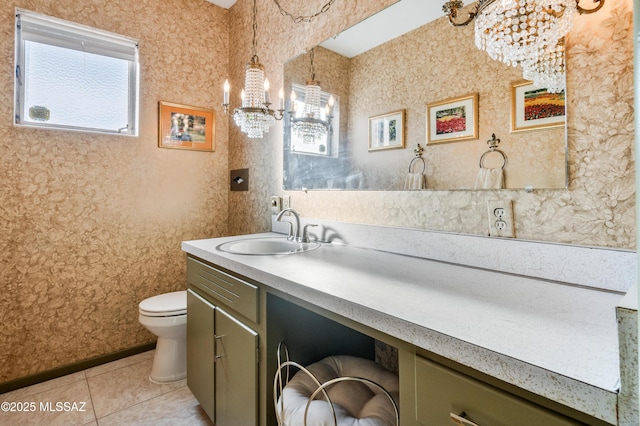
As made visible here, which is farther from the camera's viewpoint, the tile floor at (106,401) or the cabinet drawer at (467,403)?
the tile floor at (106,401)

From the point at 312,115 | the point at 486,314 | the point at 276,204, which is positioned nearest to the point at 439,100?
the point at 312,115

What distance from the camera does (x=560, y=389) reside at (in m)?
0.45

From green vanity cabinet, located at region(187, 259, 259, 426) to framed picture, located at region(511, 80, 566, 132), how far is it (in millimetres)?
1098

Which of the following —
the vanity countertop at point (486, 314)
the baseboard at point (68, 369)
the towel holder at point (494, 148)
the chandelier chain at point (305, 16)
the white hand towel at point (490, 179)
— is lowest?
the baseboard at point (68, 369)

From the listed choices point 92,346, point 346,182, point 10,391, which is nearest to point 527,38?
point 346,182

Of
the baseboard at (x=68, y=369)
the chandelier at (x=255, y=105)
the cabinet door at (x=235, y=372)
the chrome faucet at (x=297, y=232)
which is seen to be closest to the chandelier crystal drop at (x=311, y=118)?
the chandelier at (x=255, y=105)

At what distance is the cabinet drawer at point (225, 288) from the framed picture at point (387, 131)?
89cm

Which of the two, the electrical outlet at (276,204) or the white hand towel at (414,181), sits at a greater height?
the white hand towel at (414,181)

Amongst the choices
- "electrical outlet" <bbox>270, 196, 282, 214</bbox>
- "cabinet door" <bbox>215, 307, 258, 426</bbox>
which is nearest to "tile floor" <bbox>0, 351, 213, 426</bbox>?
"cabinet door" <bbox>215, 307, 258, 426</bbox>

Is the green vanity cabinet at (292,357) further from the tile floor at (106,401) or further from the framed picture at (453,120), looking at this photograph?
the framed picture at (453,120)

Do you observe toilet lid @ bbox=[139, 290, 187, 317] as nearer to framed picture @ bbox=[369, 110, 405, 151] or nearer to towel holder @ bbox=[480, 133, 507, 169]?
framed picture @ bbox=[369, 110, 405, 151]

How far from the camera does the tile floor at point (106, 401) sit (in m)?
1.60

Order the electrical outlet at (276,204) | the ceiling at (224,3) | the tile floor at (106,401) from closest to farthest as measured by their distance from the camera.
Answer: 1. the tile floor at (106,401)
2. the electrical outlet at (276,204)
3. the ceiling at (224,3)

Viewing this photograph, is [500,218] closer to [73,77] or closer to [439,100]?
[439,100]
